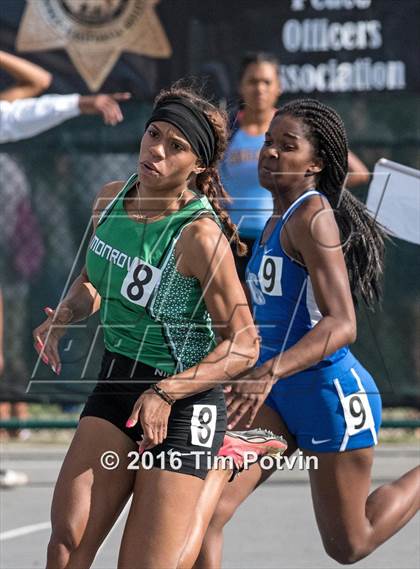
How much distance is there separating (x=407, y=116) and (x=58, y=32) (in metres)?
2.35

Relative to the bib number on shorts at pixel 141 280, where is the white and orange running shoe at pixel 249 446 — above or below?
below

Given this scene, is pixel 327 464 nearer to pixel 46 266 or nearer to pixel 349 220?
pixel 349 220

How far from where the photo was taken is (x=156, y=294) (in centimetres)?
444

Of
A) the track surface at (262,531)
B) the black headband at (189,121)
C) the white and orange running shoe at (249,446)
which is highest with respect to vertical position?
the black headband at (189,121)

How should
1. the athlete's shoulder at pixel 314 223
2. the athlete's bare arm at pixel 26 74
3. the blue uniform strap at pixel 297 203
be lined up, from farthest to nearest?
the athlete's bare arm at pixel 26 74, the blue uniform strap at pixel 297 203, the athlete's shoulder at pixel 314 223

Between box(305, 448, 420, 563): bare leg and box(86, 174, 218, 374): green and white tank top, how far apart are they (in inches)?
35.6

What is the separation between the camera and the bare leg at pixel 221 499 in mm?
4539

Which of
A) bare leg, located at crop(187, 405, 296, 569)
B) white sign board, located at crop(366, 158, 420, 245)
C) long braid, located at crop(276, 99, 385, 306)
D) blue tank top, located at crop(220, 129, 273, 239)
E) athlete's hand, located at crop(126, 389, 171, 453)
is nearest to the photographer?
athlete's hand, located at crop(126, 389, 171, 453)

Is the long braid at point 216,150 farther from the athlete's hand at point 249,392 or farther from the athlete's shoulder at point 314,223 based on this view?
the athlete's hand at point 249,392

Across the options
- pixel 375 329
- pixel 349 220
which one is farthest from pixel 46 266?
pixel 349 220

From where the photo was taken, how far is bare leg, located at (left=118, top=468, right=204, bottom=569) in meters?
4.18

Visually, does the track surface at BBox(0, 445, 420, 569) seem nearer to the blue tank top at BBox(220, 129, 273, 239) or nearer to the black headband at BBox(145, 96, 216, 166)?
the blue tank top at BBox(220, 129, 273, 239)

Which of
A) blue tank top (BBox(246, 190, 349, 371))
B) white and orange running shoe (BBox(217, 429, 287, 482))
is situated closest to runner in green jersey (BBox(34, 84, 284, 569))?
white and orange running shoe (BBox(217, 429, 287, 482))

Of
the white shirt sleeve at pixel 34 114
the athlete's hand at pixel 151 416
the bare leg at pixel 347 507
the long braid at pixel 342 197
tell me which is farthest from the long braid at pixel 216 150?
the white shirt sleeve at pixel 34 114
